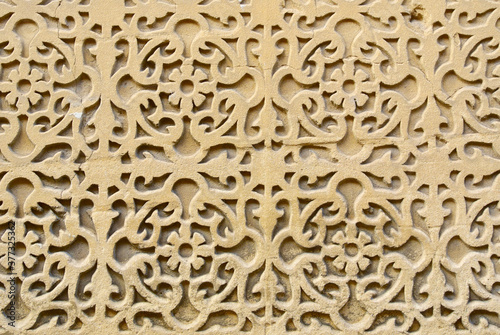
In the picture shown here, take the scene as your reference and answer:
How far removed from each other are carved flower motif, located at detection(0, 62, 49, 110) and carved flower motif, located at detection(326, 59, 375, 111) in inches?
56.4

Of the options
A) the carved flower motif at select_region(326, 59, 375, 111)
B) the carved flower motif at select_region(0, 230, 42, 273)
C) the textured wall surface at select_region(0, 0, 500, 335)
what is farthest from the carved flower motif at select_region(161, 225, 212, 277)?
the carved flower motif at select_region(326, 59, 375, 111)

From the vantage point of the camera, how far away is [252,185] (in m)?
2.38

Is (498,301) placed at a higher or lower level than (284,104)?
lower

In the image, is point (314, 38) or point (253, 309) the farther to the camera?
point (314, 38)

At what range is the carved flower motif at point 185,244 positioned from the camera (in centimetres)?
233

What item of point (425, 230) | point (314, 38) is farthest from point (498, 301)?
point (314, 38)

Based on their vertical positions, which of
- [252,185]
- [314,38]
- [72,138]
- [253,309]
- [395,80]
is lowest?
[253,309]

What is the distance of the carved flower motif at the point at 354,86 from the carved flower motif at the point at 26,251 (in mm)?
1599

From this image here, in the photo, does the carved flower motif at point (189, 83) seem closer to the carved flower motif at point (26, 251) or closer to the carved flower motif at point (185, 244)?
the carved flower motif at point (185, 244)

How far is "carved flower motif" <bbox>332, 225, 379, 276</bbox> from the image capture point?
2.34 metres

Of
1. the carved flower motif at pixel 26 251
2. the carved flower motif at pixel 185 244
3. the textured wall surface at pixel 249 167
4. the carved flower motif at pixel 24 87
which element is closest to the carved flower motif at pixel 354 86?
the textured wall surface at pixel 249 167

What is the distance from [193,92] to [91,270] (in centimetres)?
99

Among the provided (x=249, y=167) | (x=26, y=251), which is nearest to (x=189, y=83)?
(x=249, y=167)

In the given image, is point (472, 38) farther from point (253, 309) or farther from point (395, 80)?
point (253, 309)
